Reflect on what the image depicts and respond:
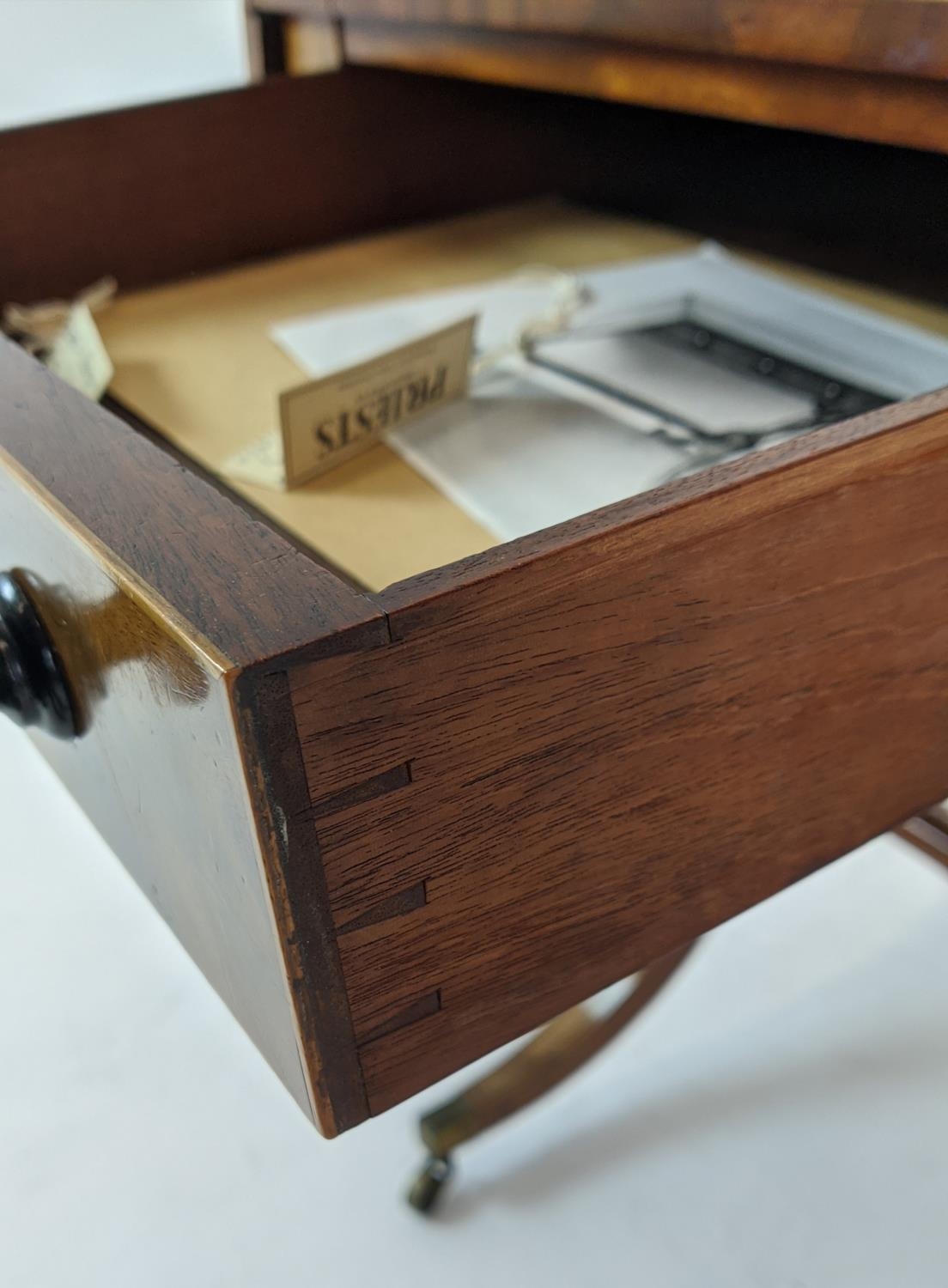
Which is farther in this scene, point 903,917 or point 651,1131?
point 903,917

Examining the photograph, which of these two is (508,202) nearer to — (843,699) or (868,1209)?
(843,699)

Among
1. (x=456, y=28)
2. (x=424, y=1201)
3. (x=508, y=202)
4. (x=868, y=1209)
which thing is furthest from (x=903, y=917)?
(x=456, y=28)

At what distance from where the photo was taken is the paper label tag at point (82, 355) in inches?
26.9

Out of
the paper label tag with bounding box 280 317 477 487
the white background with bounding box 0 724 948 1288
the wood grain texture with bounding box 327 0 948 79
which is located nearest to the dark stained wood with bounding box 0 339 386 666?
the paper label tag with bounding box 280 317 477 487

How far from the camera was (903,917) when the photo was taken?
117cm

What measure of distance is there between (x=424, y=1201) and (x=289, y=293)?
0.67 metres

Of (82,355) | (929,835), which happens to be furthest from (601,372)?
(929,835)

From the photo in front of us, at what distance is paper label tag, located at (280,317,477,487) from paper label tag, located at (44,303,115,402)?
16 cm

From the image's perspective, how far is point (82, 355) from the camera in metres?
0.71

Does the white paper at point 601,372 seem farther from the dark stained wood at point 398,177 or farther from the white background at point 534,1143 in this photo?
the white background at point 534,1143

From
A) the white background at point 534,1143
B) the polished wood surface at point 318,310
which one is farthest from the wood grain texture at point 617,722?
the white background at point 534,1143

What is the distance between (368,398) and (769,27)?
247 millimetres

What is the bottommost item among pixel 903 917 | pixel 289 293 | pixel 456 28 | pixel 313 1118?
pixel 903 917

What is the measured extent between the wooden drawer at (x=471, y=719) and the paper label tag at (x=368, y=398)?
0.12 m
